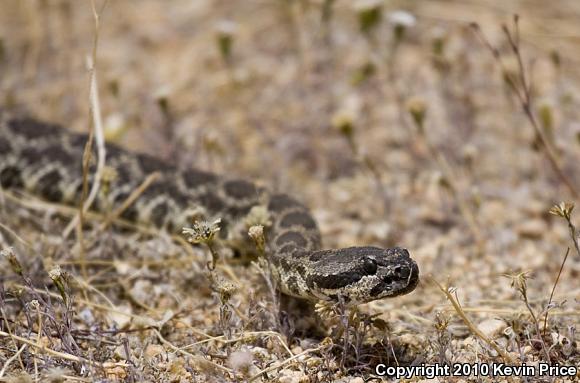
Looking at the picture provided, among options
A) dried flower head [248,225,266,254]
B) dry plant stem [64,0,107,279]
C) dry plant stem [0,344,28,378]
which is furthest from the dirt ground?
dried flower head [248,225,266,254]

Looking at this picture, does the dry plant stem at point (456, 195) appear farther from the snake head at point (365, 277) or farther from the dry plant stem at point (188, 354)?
the dry plant stem at point (188, 354)

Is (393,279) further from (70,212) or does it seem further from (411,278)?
(70,212)

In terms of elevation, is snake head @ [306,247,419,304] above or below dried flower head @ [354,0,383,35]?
below

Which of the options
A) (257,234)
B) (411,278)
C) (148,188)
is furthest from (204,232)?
(148,188)

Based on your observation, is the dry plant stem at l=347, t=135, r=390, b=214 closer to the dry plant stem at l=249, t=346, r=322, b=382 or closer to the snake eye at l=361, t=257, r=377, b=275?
the snake eye at l=361, t=257, r=377, b=275

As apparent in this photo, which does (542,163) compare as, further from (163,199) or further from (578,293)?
(163,199)

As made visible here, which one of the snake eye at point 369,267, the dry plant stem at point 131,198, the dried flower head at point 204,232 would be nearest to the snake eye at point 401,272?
the snake eye at point 369,267
